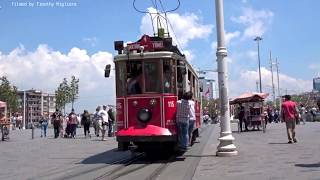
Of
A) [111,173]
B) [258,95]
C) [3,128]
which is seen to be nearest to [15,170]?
[111,173]

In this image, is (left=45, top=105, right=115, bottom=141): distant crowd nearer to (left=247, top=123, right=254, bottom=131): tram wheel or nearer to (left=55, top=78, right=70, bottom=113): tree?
(left=247, top=123, right=254, bottom=131): tram wheel

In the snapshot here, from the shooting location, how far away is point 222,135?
51.2 feet

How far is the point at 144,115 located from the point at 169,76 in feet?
4.43

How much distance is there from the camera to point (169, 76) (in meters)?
15.5

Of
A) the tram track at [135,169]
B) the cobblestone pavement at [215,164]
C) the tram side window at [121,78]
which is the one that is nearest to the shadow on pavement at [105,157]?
the cobblestone pavement at [215,164]

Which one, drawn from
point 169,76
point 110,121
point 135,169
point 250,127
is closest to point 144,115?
point 169,76

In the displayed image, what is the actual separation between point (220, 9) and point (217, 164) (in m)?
Answer: 4.76

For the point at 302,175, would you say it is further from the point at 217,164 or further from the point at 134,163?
the point at 134,163

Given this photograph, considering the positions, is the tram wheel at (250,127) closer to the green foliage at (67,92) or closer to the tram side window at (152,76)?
the tram side window at (152,76)

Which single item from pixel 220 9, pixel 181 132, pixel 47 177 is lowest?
pixel 47 177

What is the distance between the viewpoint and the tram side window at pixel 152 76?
50.7 ft

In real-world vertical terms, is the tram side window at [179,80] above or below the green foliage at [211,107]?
below

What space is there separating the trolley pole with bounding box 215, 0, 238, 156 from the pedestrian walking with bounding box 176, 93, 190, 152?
3.47 feet

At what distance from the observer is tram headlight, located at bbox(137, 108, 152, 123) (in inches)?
604
